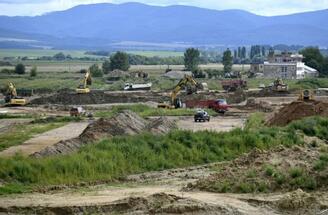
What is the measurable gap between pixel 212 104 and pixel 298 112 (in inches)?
888

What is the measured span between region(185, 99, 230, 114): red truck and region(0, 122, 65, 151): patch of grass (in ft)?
55.6

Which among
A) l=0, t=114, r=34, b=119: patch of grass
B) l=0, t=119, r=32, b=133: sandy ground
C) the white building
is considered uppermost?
l=0, t=119, r=32, b=133: sandy ground

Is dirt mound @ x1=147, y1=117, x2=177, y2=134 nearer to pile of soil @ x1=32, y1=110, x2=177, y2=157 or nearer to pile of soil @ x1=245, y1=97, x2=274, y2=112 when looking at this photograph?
pile of soil @ x1=32, y1=110, x2=177, y2=157

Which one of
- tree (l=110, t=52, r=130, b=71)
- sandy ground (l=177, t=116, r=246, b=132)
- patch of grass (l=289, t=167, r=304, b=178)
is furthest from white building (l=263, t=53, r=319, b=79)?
patch of grass (l=289, t=167, r=304, b=178)

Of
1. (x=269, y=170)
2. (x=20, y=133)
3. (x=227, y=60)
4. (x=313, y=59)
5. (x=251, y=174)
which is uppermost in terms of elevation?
(x=269, y=170)

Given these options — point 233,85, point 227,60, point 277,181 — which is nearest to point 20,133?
point 277,181

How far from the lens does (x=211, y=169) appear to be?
31.5 meters

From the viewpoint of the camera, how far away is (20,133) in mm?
50500

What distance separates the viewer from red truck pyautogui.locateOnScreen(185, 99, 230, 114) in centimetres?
7109

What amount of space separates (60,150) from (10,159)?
4.74m

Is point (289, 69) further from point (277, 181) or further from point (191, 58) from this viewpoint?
point (277, 181)

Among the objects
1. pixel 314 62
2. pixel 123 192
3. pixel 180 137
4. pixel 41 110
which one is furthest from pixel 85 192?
pixel 314 62

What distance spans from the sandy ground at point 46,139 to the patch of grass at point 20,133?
0.63 metres

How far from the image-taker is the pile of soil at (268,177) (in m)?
24.2
